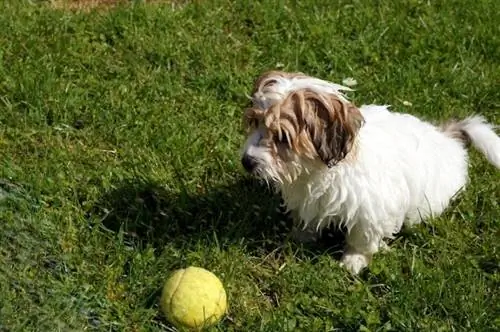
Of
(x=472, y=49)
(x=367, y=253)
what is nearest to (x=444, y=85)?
(x=472, y=49)

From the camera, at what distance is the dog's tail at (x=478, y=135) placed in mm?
4340

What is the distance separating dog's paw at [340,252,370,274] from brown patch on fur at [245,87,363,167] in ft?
2.26

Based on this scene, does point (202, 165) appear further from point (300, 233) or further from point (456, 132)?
point (456, 132)

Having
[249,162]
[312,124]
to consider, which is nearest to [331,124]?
[312,124]

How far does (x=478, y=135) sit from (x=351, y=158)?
38.1 inches

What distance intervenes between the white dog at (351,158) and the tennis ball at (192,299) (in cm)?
49

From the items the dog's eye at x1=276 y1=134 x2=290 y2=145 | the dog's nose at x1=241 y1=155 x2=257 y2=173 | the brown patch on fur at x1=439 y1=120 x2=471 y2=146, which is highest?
the dog's eye at x1=276 y1=134 x2=290 y2=145

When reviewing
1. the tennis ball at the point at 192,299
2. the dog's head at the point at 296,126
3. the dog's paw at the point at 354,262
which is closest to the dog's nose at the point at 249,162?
the dog's head at the point at 296,126

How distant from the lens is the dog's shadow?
419 centimetres

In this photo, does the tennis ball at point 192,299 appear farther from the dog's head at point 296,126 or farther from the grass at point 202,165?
the dog's head at point 296,126

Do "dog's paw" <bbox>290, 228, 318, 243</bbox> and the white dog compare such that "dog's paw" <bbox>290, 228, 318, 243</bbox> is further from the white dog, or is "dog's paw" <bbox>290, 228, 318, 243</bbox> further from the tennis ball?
the tennis ball

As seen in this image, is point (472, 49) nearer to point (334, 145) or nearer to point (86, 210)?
point (334, 145)

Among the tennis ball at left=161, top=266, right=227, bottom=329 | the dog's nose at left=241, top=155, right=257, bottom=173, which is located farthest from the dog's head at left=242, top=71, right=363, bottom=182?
the tennis ball at left=161, top=266, right=227, bottom=329

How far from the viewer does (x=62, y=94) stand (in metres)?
4.99
